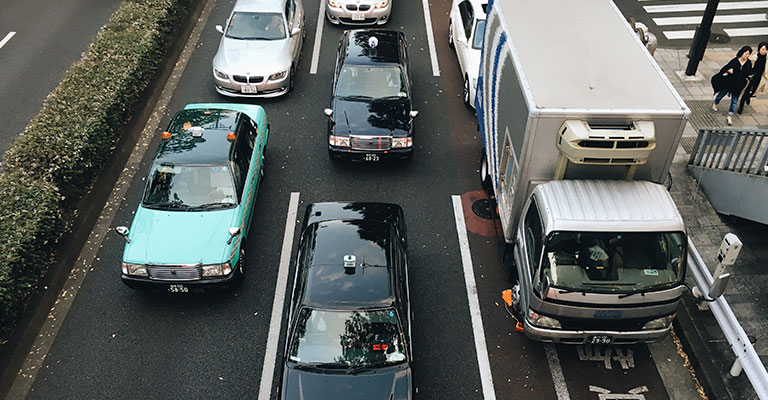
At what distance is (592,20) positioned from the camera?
33.8 feet

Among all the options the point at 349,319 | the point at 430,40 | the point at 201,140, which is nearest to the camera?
the point at 349,319

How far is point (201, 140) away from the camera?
10773 millimetres

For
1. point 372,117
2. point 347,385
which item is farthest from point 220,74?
point 347,385

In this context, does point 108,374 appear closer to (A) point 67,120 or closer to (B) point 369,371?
(B) point 369,371

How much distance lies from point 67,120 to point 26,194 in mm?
2160

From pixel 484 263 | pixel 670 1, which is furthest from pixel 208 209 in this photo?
pixel 670 1

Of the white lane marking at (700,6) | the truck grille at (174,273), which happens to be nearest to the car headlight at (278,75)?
the truck grille at (174,273)

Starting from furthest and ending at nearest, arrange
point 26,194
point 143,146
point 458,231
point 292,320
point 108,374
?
1. point 143,146
2. point 458,231
3. point 26,194
4. point 108,374
5. point 292,320

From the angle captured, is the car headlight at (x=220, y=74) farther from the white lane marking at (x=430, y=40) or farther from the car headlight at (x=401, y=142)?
the white lane marking at (x=430, y=40)

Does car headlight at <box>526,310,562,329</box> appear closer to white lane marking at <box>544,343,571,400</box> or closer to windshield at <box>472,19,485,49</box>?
white lane marking at <box>544,343,571,400</box>

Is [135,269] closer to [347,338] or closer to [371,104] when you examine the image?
[347,338]

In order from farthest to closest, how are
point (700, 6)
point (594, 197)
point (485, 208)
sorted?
point (700, 6)
point (485, 208)
point (594, 197)

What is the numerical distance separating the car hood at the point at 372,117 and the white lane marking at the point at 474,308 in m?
1.93

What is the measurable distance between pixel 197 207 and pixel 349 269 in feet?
10.7
